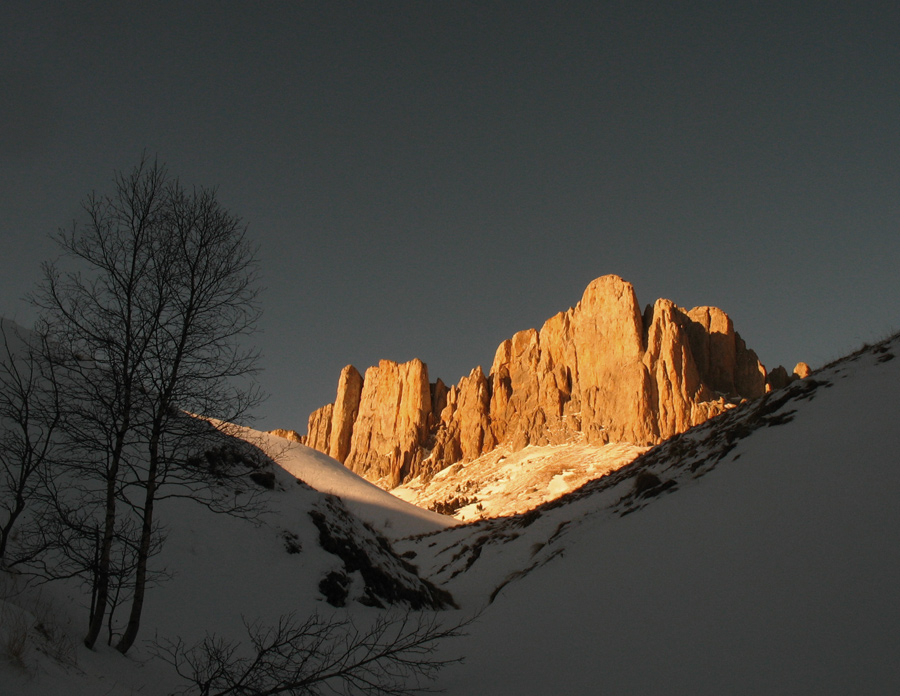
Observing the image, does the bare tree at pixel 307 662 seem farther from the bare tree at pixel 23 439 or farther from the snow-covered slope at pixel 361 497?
the snow-covered slope at pixel 361 497

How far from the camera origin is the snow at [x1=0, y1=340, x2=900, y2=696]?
390cm

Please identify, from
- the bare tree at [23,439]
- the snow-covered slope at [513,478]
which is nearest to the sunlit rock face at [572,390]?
the snow-covered slope at [513,478]

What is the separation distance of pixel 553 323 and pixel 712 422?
246ft

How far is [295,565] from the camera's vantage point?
352 inches

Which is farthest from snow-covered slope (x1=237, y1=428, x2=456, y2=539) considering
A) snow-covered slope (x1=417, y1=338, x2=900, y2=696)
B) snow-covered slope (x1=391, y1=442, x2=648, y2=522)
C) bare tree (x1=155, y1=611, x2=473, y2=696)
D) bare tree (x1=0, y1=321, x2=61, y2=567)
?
bare tree (x1=0, y1=321, x2=61, y2=567)

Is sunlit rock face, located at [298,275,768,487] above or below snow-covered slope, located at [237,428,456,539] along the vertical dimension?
above

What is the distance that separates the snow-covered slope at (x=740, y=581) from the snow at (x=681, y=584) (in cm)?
2

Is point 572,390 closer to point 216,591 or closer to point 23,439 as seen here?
point 216,591

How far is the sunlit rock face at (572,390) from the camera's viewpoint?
7119 centimetres

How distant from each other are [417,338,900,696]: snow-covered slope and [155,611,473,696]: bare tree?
0.76 m

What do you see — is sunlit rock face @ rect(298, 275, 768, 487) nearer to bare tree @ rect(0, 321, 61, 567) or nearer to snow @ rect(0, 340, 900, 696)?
snow @ rect(0, 340, 900, 696)

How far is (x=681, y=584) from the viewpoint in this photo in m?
5.85

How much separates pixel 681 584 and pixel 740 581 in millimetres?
730

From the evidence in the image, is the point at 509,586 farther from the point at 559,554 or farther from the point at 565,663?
the point at 565,663
